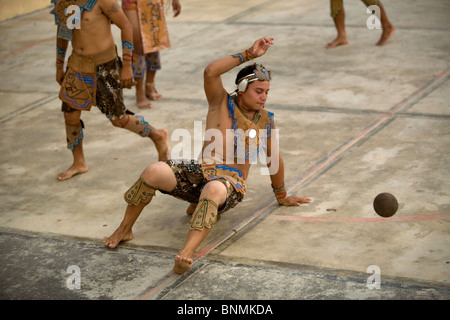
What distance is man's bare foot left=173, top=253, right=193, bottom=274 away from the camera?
445cm

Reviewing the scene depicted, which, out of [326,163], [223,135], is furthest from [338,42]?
[223,135]

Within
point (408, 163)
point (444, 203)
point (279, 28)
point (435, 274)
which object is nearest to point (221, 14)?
point (279, 28)

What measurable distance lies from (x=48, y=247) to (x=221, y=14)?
24.5ft

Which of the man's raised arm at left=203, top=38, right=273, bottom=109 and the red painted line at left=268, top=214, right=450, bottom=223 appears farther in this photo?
the red painted line at left=268, top=214, right=450, bottom=223

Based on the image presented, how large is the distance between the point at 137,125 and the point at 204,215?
190cm

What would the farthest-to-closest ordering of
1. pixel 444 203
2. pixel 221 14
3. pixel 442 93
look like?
pixel 221 14, pixel 442 93, pixel 444 203

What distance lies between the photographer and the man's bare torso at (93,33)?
5953 millimetres

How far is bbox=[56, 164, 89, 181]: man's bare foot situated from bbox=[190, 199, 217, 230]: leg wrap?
1940 millimetres

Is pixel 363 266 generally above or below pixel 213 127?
below

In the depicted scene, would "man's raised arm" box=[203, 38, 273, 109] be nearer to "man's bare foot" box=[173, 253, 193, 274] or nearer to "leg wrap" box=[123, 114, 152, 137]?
"man's bare foot" box=[173, 253, 193, 274]

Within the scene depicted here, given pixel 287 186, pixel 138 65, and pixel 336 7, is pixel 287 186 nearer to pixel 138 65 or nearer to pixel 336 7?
pixel 138 65

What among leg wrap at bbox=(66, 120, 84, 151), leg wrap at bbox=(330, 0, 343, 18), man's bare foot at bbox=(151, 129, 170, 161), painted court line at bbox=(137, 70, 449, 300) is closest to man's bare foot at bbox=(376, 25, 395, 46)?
leg wrap at bbox=(330, 0, 343, 18)

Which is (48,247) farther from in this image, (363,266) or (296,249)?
(363,266)
